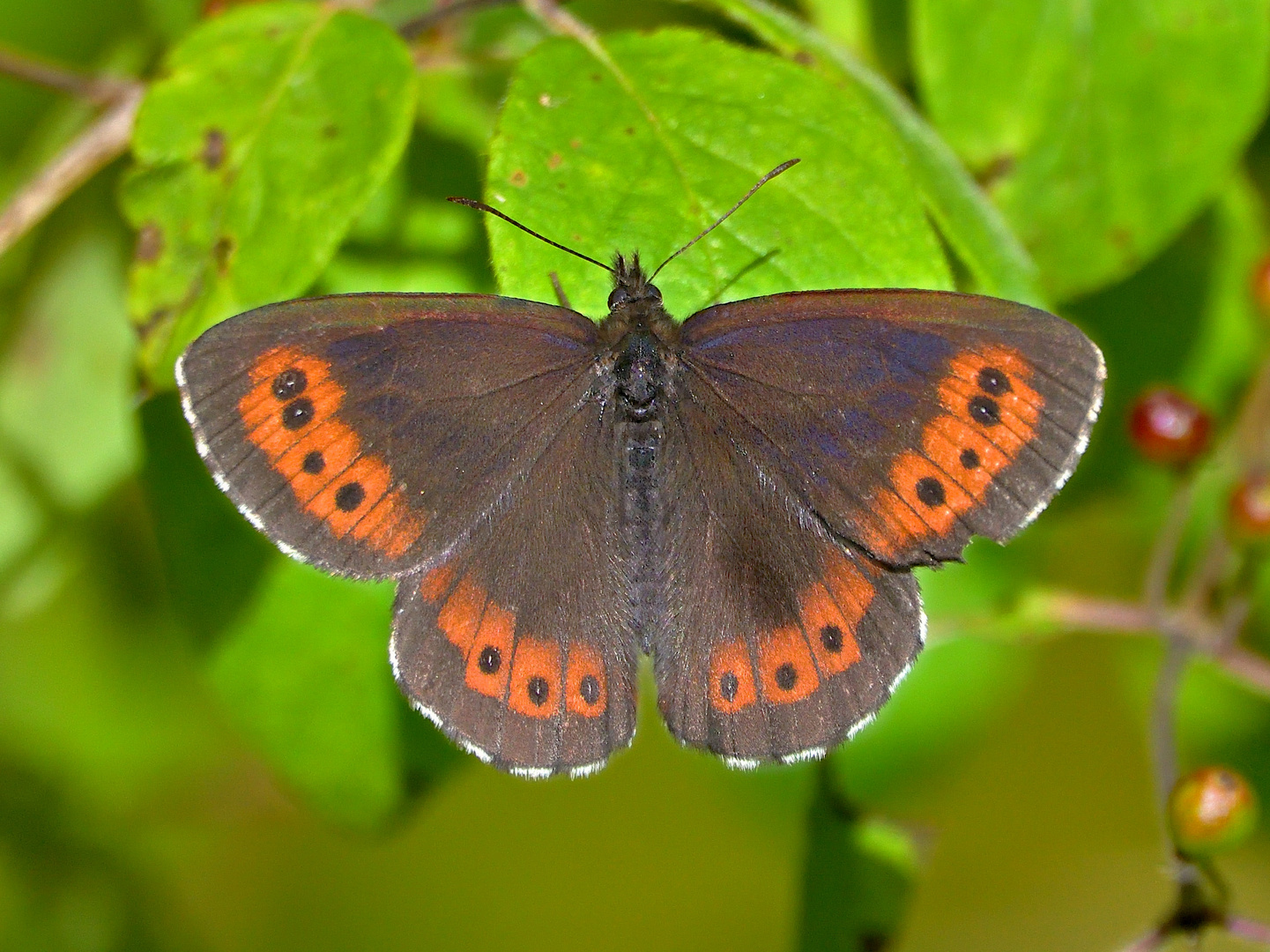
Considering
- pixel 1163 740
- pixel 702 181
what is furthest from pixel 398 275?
pixel 1163 740

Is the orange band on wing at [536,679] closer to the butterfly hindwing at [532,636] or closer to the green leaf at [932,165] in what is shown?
the butterfly hindwing at [532,636]

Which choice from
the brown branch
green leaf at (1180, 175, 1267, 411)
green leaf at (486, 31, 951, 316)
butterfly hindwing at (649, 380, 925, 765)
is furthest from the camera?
green leaf at (1180, 175, 1267, 411)

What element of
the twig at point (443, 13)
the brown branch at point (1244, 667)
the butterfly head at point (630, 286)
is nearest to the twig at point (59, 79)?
the twig at point (443, 13)

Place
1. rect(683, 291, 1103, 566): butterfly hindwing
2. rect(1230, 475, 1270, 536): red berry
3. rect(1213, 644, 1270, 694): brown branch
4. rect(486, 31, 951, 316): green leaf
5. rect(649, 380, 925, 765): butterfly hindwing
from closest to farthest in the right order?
1. rect(486, 31, 951, 316): green leaf
2. rect(683, 291, 1103, 566): butterfly hindwing
3. rect(649, 380, 925, 765): butterfly hindwing
4. rect(1230, 475, 1270, 536): red berry
5. rect(1213, 644, 1270, 694): brown branch

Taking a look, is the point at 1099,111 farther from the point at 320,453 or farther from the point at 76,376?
the point at 76,376

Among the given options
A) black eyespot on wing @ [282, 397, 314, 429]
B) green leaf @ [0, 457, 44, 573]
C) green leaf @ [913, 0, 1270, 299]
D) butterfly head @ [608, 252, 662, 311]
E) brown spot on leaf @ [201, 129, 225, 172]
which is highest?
green leaf @ [913, 0, 1270, 299]

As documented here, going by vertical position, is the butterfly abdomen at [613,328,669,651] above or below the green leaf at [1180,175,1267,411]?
below

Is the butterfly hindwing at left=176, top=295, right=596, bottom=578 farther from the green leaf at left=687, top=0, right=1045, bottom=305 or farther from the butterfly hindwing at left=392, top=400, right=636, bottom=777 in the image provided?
the green leaf at left=687, top=0, right=1045, bottom=305

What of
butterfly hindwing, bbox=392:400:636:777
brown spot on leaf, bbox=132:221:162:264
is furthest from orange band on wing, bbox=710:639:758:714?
brown spot on leaf, bbox=132:221:162:264

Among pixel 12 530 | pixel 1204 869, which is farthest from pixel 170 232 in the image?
pixel 1204 869
